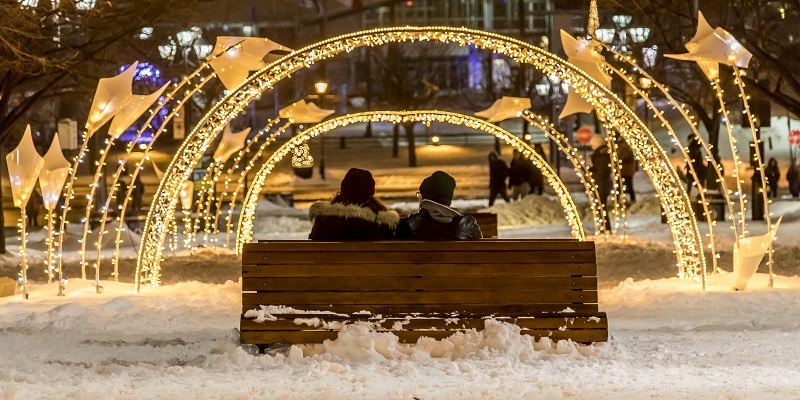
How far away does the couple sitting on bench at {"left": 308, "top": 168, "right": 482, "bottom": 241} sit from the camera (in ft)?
31.6

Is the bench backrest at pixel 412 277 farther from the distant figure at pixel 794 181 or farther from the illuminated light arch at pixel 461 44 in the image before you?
the distant figure at pixel 794 181

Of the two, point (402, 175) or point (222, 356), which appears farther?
point (402, 175)

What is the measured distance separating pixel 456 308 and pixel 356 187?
1.29 meters

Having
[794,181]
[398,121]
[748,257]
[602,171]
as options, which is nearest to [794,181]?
[794,181]

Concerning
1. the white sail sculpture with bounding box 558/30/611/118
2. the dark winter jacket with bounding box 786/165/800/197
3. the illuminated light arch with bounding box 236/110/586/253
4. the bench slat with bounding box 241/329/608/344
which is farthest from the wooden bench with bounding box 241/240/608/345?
the dark winter jacket with bounding box 786/165/800/197

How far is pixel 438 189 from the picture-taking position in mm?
9625

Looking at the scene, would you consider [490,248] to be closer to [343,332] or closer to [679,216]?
[343,332]

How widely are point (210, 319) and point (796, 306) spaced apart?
5.23 m

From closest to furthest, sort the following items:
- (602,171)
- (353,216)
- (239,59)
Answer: (353,216), (239,59), (602,171)

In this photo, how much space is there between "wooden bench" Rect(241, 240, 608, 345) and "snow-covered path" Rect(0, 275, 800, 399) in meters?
0.33

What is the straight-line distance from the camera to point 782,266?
16938mm

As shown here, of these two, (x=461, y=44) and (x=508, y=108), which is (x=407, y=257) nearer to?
(x=461, y=44)

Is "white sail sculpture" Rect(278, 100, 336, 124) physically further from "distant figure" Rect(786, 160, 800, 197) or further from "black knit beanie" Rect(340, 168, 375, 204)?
"distant figure" Rect(786, 160, 800, 197)

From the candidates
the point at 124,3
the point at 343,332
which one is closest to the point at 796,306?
the point at 343,332
